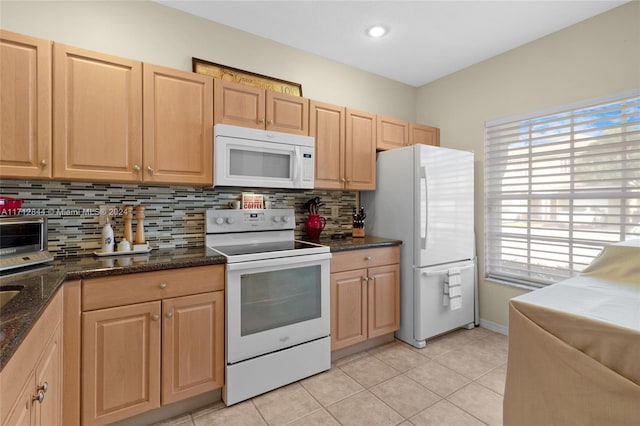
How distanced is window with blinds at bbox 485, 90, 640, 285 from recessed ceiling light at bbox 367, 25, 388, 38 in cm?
137

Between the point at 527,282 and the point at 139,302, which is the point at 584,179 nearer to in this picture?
the point at 527,282

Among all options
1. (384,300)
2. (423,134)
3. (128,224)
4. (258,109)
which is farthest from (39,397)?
(423,134)

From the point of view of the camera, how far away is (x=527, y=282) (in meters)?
2.81

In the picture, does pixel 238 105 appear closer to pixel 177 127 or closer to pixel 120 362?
pixel 177 127

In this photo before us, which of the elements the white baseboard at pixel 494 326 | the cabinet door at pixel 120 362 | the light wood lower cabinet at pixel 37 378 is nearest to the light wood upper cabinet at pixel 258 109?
the cabinet door at pixel 120 362

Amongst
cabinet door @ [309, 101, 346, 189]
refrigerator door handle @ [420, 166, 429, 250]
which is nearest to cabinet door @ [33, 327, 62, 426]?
cabinet door @ [309, 101, 346, 189]

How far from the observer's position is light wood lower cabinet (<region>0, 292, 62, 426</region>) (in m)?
0.79

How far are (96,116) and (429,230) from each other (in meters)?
2.49

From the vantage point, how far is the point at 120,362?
1.62 m

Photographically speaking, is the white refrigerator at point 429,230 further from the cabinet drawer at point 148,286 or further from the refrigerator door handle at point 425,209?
the cabinet drawer at point 148,286

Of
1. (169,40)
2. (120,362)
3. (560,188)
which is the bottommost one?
(120,362)

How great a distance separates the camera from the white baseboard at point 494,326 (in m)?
2.92

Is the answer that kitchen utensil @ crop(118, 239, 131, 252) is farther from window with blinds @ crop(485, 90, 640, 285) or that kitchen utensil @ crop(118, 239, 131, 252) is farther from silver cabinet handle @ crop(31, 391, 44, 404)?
window with blinds @ crop(485, 90, 640, 285)

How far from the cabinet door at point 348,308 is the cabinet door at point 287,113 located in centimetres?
120
